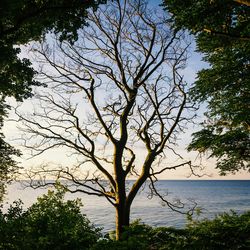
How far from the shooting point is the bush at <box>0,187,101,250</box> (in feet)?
18.2

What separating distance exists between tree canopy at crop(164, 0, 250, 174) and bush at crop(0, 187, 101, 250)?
239 inches

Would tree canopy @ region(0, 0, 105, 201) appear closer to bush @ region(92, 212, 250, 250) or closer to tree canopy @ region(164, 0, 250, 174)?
tree canopy @ region(164, 0, 250, 174)

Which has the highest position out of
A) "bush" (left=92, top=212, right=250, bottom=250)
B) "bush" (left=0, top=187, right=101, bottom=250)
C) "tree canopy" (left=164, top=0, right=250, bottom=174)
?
"tree canopy" (left=164, top=0, right=250, bottom=174)

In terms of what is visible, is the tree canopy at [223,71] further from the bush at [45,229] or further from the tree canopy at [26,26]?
the bush at [45,229]

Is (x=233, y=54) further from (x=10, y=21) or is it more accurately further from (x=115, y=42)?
(x=10, y=21)

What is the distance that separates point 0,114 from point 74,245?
9.78 meters

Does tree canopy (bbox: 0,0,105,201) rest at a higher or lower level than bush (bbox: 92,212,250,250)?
higher

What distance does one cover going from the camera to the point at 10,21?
8.79 m

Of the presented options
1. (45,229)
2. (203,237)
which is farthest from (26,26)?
(203,237)

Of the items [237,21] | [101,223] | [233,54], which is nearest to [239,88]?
[233,54]

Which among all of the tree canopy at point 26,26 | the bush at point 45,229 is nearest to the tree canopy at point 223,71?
the tree canopy at point 26,26

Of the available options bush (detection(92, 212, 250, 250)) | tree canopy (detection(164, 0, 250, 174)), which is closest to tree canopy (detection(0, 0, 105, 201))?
tree canopy (detection(164, 0, 250, 174))

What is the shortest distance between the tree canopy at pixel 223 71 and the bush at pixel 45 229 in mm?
6073

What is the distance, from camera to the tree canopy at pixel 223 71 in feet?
29.0
